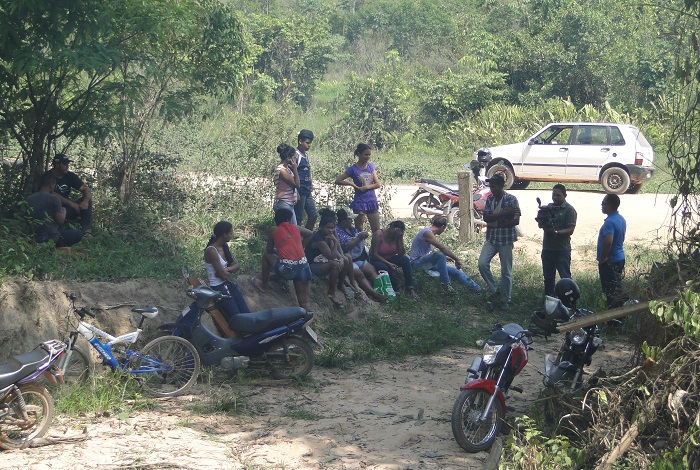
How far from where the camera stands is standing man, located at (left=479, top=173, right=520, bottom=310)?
11.5m

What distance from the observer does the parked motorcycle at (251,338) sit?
27.9 feet

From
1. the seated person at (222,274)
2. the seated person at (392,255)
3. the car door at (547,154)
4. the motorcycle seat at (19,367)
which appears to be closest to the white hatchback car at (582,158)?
the car door at (547,154)

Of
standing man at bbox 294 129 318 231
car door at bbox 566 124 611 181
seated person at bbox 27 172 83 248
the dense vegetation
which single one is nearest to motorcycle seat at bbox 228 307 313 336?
the dense vegetation

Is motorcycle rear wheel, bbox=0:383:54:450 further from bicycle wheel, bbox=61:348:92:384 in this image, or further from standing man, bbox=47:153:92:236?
standing man, bbox=47:153:92:236

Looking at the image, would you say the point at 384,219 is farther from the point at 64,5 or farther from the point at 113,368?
the point at 113,368

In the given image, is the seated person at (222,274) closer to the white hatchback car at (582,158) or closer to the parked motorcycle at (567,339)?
the parked motorcycle at (567,339)

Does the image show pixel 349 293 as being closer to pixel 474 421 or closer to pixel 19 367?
pixel 474 421

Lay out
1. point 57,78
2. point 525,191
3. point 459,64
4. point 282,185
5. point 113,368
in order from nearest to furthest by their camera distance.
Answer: point 113,368 → point 57,78 → point 282,185 → point 525,191 → point 459,64

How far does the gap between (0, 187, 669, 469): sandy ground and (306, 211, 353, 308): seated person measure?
1.79 metres

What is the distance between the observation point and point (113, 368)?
7863 millimetres

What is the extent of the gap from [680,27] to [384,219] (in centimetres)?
810

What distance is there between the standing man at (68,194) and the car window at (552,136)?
43.2 feet

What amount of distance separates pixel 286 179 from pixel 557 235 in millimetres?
3619

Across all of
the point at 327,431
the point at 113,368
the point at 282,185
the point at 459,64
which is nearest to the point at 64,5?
the point at 282,185
